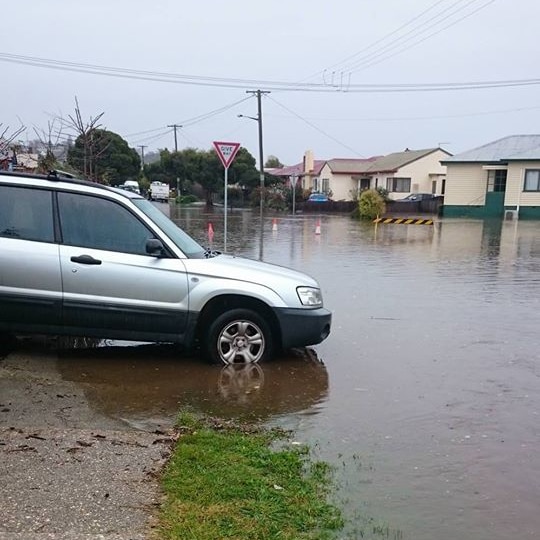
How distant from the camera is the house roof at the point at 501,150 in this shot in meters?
42.6

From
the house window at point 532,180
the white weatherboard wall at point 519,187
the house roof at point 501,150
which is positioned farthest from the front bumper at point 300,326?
the house roof at point 501,150

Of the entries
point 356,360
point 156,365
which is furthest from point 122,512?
point 356,360

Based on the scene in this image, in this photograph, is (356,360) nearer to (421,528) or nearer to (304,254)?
(421,528)

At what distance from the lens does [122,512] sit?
3.11 metres

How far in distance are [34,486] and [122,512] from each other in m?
0.59

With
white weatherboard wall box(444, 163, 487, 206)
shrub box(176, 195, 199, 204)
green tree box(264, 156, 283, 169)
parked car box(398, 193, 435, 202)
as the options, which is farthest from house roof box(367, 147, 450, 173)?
green tree box(264, 156, 283, 169)

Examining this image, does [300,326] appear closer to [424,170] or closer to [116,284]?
[116,284]

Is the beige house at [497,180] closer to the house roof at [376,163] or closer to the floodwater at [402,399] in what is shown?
the house roof at [376,163]

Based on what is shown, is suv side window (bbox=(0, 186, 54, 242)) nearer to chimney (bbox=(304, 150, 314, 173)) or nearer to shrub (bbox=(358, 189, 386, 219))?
shrub (bbox=(358, 189, 386, 219))

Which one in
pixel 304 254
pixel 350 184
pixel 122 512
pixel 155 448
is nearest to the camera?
pixel 122 512

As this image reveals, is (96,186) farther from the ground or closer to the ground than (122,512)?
farther from the ground

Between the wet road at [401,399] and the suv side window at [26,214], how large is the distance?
53.9 inches

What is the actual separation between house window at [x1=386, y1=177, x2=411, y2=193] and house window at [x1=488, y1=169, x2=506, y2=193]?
14170 mm

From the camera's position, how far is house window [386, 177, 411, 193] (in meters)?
56.8
